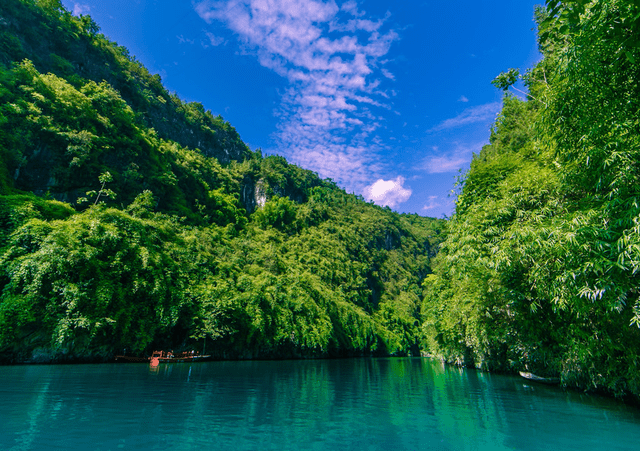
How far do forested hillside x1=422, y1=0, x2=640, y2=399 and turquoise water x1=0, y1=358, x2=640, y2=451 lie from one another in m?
2.70

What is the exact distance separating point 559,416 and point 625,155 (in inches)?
370

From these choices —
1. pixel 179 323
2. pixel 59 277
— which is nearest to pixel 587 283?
pixel 59 277

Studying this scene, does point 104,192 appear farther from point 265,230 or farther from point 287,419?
point 265,230

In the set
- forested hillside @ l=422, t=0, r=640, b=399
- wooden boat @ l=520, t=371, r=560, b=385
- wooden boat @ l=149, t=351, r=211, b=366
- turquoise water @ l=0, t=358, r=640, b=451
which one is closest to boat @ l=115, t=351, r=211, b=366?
wooden boat @ l=149, t=351, r=211, b=366

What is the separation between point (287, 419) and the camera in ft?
33.8

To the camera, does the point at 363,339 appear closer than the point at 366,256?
Yes

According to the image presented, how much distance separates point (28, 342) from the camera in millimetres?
23391

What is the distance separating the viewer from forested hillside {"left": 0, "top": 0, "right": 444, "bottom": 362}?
24.8m

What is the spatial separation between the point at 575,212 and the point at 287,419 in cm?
1040

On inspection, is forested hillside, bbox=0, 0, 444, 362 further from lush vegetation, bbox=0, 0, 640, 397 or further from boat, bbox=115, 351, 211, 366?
boat, bbox=115, 351, 211, 366

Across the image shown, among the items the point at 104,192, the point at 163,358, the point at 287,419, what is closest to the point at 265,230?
the point at 104,192

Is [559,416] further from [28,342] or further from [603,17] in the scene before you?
[28,342]

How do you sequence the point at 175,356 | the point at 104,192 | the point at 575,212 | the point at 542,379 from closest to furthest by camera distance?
the point at 575,212, the point at 542,379, the point at 175,356, the point at 104,192

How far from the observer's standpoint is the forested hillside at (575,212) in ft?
22.2
